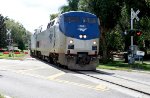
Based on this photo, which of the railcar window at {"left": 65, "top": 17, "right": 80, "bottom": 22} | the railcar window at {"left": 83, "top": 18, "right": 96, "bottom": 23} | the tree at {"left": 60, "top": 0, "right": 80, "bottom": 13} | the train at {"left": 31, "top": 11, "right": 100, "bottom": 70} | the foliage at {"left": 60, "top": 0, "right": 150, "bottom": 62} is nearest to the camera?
the train at {"left": 31, "top": 11, "right": 100, "bottom": 70}

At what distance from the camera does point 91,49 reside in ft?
98.1

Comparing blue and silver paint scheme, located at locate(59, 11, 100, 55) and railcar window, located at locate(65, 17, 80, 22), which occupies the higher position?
railcar window, located at locate(65, 17, 80, 22)

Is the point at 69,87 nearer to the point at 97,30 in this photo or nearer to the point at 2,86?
the point at 2,86

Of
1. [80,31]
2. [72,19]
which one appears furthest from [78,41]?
[72,19]

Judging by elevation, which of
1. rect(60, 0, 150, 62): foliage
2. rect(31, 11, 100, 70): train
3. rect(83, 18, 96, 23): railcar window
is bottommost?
rect(31, 11, 100, 70): train

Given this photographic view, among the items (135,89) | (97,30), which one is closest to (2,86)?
(135,89)

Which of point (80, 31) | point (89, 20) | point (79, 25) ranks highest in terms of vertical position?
point (89, 20)

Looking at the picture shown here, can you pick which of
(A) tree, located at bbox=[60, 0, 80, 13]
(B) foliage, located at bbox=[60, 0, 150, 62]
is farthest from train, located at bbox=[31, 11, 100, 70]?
(A) tree, located at bbox=[60, 0, 80, 13]

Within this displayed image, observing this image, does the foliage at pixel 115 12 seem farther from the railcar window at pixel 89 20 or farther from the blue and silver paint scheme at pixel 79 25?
the blue and silver paint scheme at pixel 79 25

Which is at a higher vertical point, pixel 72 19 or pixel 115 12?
pixel 115 12

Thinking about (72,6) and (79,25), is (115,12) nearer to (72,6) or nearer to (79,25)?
(72,6)

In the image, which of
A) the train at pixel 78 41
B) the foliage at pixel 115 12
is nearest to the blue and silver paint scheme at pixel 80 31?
the train at pixel 78 41

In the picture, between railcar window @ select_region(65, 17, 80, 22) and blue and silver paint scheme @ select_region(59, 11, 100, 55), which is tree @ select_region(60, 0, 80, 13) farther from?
railcar window @ select_region(65, 17, 80, 22)

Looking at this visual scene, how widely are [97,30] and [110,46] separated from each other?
28.6m
